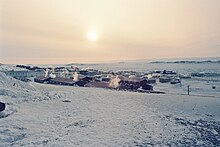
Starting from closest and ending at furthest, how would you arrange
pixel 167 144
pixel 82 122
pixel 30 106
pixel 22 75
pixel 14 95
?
pixel 167 144, pixel 82 122, pixel 30 106, pixel 14 95, pixel 22 75

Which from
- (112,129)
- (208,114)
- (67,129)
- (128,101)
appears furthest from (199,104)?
(67,129)

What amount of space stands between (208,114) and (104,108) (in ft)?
25.1

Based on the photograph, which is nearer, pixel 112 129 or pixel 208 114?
pixel 112 129

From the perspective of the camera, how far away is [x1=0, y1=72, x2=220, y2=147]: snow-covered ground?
1265cm

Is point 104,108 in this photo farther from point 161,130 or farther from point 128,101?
point 161,130

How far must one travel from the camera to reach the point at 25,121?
1484cm

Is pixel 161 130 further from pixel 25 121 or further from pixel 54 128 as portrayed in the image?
pixel 25 121

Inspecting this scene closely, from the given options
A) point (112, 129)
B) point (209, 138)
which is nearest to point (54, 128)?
point (112, 129)

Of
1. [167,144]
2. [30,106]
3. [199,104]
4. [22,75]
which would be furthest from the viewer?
[22,75]

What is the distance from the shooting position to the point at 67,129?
46.4ft

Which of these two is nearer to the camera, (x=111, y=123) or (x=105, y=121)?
(x=111, y=123)

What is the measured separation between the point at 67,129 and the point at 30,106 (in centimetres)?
603

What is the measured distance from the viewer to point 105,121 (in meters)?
16.3

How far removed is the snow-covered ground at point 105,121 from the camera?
12648mm
